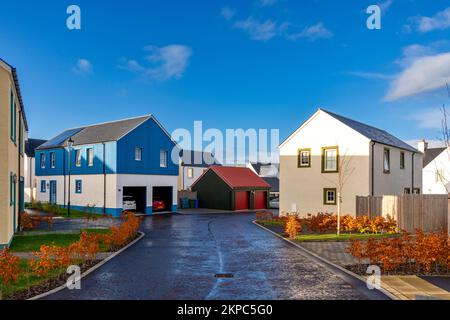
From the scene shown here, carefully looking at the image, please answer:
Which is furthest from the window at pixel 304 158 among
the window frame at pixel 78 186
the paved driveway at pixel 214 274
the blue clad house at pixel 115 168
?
the window frame at pixel 78 186

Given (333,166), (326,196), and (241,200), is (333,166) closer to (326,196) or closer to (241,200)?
(326,196)

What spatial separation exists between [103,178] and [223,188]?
47.8 ft

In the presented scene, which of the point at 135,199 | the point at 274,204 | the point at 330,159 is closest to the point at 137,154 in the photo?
the point at 135,199

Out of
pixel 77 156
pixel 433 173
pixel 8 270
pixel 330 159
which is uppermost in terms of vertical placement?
pixel 77 156

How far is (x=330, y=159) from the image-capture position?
28.8 m

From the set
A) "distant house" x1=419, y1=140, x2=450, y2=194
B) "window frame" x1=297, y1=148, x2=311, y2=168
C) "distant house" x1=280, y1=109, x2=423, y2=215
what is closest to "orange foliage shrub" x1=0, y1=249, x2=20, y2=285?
"distant house" x1=280, y1=109, x2=423, y2=215

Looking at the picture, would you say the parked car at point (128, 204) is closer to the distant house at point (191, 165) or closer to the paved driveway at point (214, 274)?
the distant house at point (191, 165)

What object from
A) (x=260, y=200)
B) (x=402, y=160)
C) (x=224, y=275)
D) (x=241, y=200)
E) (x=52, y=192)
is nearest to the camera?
(x=224, y=275)

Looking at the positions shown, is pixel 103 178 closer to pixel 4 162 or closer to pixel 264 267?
pixel 4 162

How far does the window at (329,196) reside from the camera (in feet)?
93.3

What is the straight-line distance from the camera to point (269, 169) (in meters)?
75.5

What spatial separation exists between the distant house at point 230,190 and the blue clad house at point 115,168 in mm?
6664

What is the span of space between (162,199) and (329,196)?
61.8 feet

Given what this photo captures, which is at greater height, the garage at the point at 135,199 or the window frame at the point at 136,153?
the window frame at the point at 136,153
